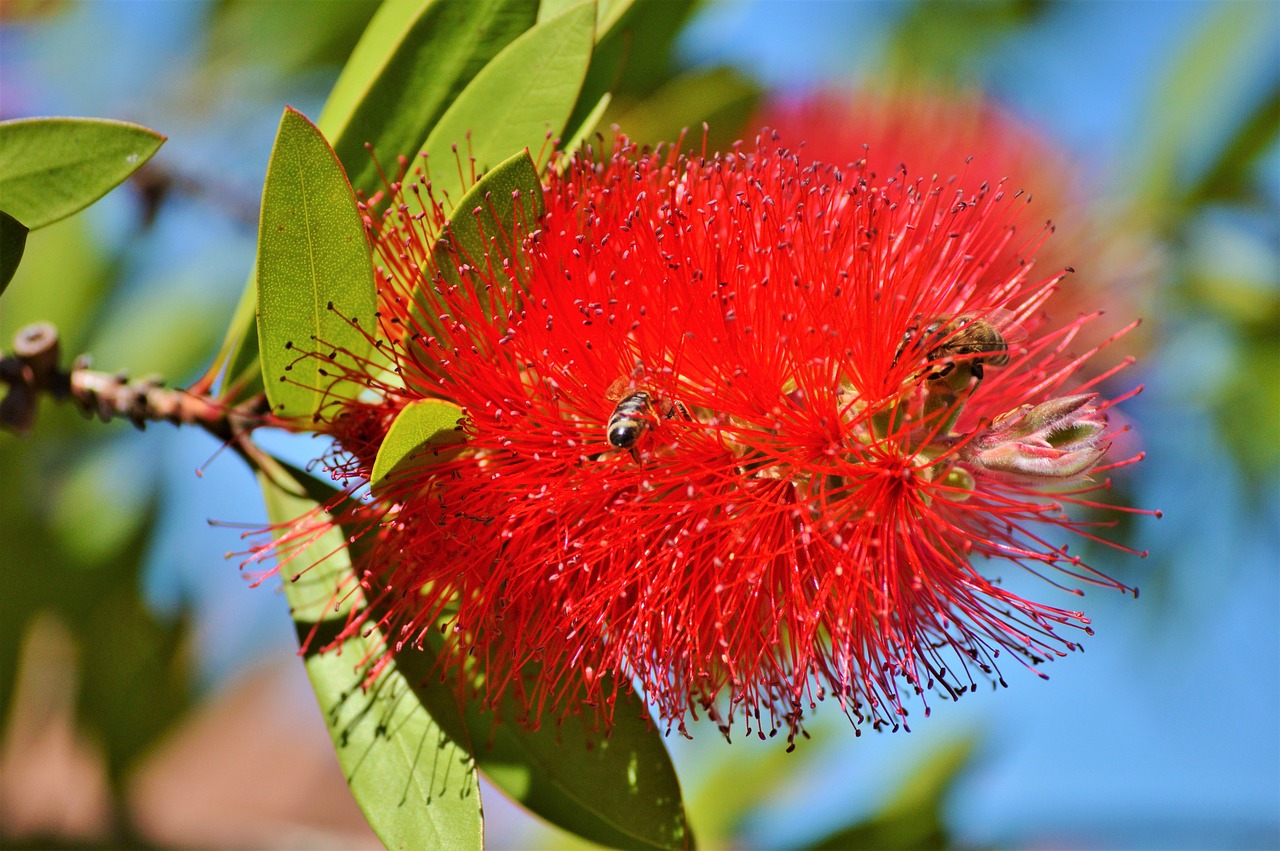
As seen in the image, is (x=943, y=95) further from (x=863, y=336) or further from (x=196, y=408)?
(x=196, y=408)

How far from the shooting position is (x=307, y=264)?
1.11 metres

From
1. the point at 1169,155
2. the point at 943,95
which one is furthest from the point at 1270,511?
the point at 943,95

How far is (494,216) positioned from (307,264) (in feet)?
0.68

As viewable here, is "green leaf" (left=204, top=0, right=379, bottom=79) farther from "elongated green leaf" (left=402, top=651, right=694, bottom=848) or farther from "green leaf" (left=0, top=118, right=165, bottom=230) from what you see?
"elongated green leaf" (left=402, top=651, right=694, bottom=848)

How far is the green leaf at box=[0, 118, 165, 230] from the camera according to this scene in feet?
3.52

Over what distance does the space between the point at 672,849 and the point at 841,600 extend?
0.37 metres

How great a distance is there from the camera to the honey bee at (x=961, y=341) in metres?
1.14

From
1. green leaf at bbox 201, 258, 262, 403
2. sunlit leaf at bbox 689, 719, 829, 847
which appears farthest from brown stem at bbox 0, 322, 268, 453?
sunlit leaf at bbox 689, 719, 829, 847

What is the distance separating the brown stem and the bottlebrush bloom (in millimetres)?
195

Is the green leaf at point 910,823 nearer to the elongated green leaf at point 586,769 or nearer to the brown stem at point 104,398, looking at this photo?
the elongated green leaf at point 586,769

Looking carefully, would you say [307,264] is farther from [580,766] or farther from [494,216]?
[580,766]

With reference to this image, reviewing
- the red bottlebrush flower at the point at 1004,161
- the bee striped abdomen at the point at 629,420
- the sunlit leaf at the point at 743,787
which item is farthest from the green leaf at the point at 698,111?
the sunlit leaf at the point at 743,787

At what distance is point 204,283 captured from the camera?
2.67m

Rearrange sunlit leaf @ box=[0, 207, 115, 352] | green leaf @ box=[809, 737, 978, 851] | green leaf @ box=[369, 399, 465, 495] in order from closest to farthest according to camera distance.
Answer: green leaf @ box=[369, 399, 465, 495] < green leaf @ box=[809, 737, 978, 851] < sunlit leaf @ box=[0, 207, 115, 352]
